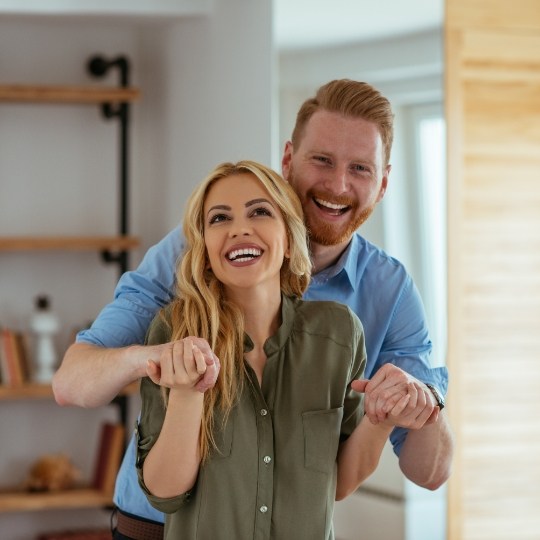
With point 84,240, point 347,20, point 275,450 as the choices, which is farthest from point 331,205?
point 84,240

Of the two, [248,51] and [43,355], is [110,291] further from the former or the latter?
[248,51]

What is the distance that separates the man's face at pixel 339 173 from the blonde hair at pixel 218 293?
23cm

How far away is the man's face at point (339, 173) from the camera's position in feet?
5.95

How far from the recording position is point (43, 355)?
378cm

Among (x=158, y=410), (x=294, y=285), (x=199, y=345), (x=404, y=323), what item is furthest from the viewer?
(x=404, y=323)

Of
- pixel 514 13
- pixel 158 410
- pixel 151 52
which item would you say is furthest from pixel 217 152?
pixel 158 410

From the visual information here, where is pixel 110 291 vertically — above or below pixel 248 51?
Result: below

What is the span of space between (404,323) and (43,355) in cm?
221

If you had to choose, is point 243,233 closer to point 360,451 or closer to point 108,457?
point 360,451

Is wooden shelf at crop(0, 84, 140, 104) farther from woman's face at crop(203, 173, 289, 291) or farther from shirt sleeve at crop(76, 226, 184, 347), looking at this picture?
woman's face at crop(203, 173, 289, 291)

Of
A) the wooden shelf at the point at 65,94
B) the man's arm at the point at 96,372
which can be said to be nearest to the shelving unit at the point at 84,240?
the wooden shelf at the point at 65,94

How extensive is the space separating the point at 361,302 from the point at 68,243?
2111mm

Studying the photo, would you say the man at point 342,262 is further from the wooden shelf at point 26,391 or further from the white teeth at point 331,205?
the wooden shelf at point 26,391

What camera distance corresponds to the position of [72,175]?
3.99 meters
